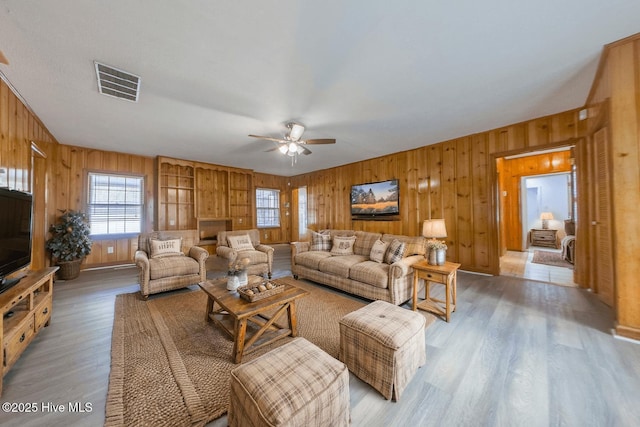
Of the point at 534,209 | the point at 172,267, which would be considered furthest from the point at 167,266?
the point at 534,209

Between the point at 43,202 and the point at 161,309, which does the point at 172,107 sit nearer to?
the point at 161,309

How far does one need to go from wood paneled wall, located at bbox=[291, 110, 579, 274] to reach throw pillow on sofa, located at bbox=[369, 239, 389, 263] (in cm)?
201

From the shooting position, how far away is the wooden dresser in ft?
22.7

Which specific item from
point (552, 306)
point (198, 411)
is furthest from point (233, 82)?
point (552, 306)

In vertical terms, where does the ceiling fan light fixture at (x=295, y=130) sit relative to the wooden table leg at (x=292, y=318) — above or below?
above

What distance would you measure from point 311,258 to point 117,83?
10.9 feet

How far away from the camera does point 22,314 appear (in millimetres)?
1898

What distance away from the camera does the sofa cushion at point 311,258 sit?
370cm

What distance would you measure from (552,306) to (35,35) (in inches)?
234

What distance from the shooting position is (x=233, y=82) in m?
2.43

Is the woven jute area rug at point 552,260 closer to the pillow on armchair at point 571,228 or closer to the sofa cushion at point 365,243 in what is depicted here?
the pillow on armchair at point 571,228

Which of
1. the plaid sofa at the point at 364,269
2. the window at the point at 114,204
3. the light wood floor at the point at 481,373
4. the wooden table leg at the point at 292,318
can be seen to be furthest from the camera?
the window at the point at 114,204

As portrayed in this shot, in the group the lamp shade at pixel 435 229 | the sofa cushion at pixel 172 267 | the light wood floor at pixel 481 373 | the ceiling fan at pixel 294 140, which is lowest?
the light wood floor at pixel 481 373

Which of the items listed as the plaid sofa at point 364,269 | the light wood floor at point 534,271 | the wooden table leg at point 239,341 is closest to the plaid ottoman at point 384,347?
the wooden table leg at point 239,341
